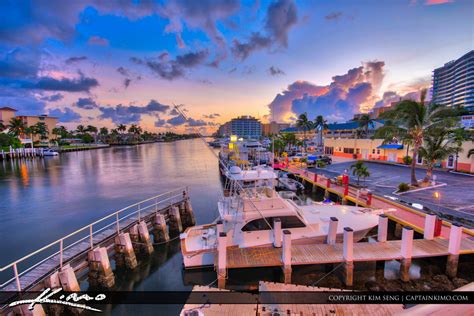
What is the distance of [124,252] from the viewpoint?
10961mm

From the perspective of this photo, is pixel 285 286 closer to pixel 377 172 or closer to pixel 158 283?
pixel 158 283

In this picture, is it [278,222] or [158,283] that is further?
[158,283]

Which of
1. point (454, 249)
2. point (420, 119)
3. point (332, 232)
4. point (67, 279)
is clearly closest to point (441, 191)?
point (420, 119)

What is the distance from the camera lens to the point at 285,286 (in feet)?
24.8

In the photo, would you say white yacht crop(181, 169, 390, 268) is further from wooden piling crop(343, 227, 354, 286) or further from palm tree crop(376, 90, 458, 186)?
palm tree crop(376, 90, 458, 186)

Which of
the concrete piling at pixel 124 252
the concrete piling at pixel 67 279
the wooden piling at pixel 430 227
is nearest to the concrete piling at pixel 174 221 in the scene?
the concrete piling at pixel 124 252

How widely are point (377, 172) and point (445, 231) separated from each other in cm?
1937

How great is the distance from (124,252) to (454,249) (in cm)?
1438

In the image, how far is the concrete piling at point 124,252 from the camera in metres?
10.9

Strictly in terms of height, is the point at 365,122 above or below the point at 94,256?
above

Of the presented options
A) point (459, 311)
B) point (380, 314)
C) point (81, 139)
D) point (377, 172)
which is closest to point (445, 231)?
point (380, 314)

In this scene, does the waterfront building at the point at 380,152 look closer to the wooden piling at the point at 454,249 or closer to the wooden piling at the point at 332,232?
the wooden piling at the point at 454,249

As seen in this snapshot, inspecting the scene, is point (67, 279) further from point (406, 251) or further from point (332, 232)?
point (406, 251)

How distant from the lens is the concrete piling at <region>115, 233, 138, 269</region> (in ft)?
35.8
